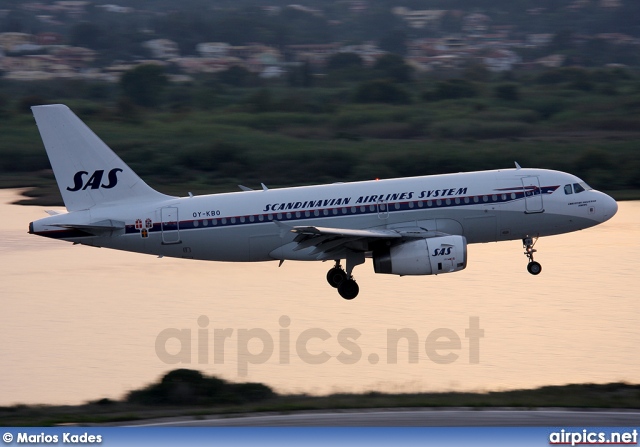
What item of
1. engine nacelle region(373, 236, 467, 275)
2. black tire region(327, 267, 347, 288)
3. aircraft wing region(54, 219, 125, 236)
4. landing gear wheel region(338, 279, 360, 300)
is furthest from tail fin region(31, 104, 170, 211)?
engine nacelle region(373, 236, 467, 275)

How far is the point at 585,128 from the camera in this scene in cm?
9738

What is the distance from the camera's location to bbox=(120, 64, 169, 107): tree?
433ft

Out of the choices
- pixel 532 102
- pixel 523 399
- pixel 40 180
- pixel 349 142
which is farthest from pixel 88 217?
pixel 532 102

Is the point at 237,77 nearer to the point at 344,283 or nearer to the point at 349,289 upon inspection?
the point at 344,283

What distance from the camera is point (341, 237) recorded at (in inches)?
1411

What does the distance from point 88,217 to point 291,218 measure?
7.35m

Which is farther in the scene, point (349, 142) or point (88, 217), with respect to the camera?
point (349, 142)

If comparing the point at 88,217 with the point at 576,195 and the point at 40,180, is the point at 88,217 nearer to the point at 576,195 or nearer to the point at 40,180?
the point at 576,195

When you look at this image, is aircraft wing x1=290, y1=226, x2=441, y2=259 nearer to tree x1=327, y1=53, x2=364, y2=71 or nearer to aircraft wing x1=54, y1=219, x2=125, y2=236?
Answer: aircraft wing x1=54, y1=219, x2=125, y2=236

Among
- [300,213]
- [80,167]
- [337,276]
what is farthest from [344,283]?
[80,167]

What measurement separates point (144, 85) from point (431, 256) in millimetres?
104196

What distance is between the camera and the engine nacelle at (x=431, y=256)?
3631cm

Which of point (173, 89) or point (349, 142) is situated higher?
point (173, 89)

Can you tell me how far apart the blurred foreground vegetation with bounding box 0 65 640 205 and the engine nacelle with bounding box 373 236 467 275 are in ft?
122
